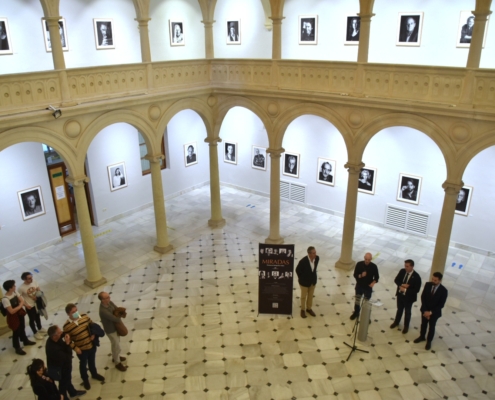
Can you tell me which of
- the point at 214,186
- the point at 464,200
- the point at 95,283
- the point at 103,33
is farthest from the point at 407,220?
the point at 103,33

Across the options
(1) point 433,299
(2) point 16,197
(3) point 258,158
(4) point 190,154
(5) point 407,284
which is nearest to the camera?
(1) point 433,299

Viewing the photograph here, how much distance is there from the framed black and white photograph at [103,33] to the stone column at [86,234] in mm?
5005

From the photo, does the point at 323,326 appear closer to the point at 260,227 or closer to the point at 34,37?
the point at 260,227

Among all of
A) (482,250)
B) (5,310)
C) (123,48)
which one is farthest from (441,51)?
(5,310)

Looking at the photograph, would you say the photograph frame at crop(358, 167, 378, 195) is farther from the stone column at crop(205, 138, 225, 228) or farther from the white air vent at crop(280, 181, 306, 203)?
the stone column at crop(205, 138, 225, 228)

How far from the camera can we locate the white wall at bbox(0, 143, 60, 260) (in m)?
12.4

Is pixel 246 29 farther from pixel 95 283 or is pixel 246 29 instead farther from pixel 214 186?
pixel 95 283

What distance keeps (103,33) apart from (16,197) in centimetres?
570

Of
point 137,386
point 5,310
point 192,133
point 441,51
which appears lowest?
point 137,386

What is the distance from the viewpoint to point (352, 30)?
13422 mm

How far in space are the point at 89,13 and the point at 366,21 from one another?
26.9 feet

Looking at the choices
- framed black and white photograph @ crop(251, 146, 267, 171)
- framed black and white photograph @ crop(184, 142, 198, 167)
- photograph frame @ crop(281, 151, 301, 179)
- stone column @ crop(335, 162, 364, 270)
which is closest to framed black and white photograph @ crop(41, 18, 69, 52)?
framed black and white photograph @ crop(184, 142, 198, 167)

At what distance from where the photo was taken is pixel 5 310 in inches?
333

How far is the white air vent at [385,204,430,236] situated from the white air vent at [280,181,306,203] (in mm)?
3401
